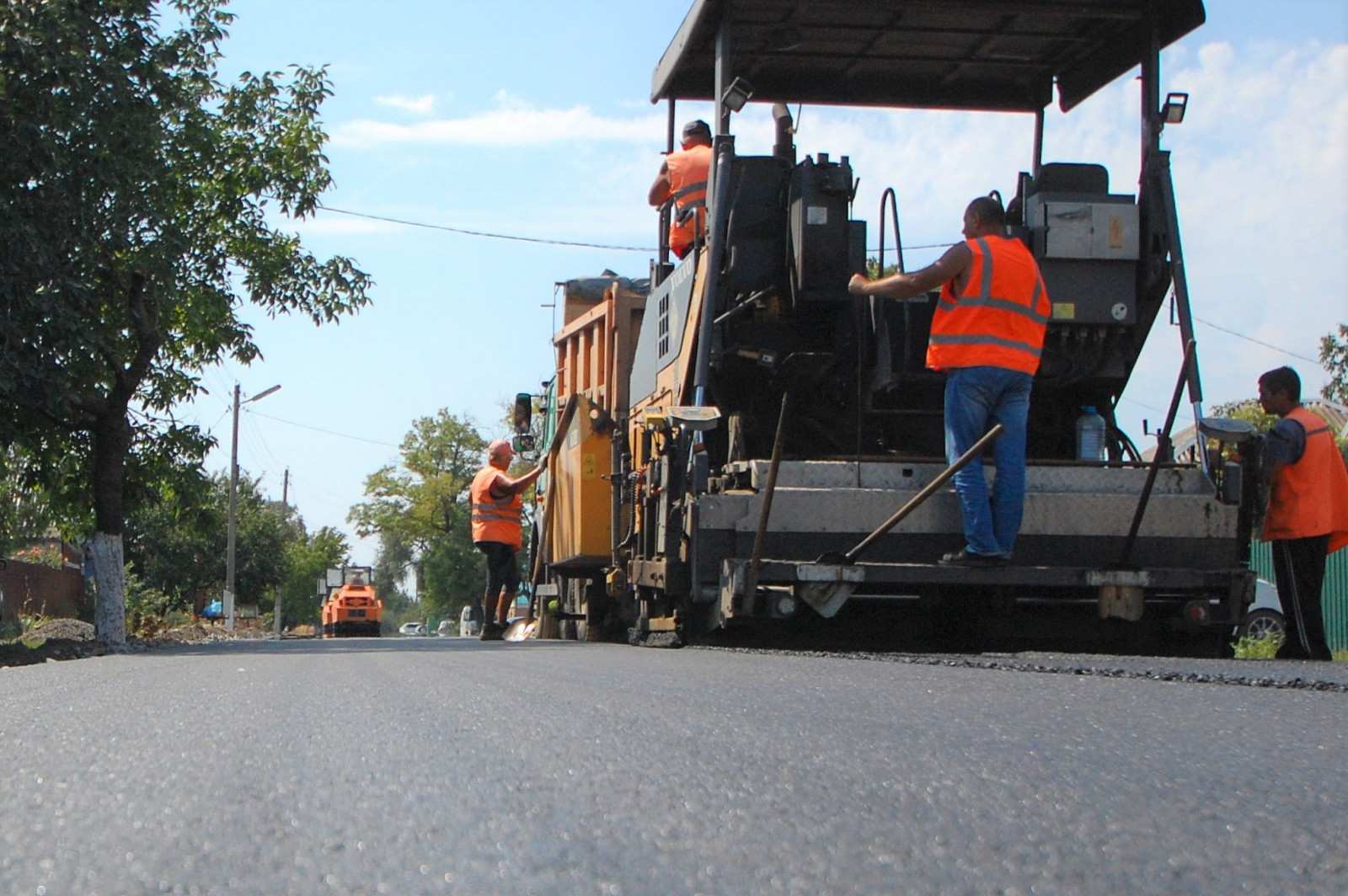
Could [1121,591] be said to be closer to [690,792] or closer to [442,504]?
[690,792]

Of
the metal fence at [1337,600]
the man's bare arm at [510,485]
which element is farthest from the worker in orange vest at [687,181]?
the metal fence at [1337,600]

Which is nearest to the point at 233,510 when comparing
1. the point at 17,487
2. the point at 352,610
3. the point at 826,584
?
the point at 352,610

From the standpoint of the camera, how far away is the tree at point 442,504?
75062 millimetres

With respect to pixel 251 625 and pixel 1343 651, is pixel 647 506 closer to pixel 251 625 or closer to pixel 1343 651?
pixel 1343 651

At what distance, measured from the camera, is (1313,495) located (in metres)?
8.21

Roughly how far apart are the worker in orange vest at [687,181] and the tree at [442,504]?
2574 inches

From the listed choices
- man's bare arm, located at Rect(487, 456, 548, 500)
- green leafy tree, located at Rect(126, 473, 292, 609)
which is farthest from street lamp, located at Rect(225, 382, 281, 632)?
man's bare arm, located at Rect(487, 456, 548, 500)

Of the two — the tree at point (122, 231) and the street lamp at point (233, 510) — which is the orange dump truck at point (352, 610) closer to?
the street lamp at point (233, 510)

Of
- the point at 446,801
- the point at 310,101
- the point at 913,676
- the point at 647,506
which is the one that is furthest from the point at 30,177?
the point at 446,801

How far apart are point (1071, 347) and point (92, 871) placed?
23.9 ft

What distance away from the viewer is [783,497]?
8055 millimetres

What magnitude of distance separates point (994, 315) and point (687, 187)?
2579mm

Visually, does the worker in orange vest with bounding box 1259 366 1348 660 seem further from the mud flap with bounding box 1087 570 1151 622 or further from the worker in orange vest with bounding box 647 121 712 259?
the worker in orange vest with bounding box 647 121 712 259

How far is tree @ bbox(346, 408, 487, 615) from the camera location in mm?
75062
